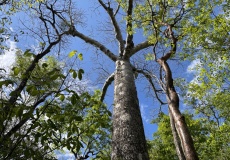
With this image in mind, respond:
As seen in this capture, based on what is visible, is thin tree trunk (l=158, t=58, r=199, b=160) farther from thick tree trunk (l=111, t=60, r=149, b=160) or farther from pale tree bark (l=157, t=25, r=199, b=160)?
thick tree trunk (l=111, t=60, r=149, b=160)

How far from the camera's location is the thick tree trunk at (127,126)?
2.71 metres

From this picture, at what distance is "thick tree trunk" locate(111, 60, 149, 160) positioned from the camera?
2.71 meters

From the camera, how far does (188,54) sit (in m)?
8.19

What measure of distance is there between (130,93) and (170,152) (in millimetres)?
12895

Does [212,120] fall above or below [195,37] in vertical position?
above

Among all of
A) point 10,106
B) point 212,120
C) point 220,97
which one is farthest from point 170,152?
point 10,106

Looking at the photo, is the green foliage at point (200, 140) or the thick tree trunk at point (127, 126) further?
the green foliage at point (200, 140)

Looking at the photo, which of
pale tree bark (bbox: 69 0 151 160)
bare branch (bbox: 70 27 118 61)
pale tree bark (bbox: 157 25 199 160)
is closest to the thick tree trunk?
pale tree bark (bbox: 69 0 151 160)

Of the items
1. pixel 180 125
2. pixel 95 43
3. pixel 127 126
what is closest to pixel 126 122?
pixel 127 126

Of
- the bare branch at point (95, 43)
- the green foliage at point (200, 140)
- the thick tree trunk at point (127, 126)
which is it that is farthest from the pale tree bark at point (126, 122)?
the green foliage at point (200, 140)

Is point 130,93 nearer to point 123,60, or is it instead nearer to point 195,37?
point 123,60

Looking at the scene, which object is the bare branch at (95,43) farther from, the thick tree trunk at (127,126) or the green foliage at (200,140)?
the green foliage at (200,140)

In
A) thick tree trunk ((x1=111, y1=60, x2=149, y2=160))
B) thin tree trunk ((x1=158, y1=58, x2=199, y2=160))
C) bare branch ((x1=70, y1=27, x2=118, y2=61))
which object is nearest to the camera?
thin tree trunk ((x1=158, y1=58, x2=199, y2=160))

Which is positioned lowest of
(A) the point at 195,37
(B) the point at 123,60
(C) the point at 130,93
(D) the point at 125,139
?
(D) the point at 125,139
